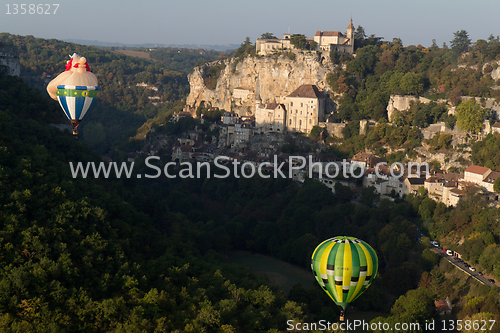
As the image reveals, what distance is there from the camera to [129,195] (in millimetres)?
29250

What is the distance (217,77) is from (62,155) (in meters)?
31.4

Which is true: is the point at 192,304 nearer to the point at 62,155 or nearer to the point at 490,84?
the point at 62,155

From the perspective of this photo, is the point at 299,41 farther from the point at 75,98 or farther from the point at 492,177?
the point at 75,98

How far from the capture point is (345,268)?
21.2m

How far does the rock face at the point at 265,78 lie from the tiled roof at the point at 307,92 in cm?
186

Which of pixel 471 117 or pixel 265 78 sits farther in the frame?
pixel 265 78

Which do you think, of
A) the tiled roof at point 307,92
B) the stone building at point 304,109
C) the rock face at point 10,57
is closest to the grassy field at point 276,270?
the stone building at point 304,109

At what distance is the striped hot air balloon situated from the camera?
2006cm

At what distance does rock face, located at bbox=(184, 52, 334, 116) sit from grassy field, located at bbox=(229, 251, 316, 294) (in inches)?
772

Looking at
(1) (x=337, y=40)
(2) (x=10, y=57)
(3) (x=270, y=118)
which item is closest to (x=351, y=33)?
(1) (x=337, y=40)

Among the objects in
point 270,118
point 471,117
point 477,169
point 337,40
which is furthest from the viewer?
point 337,40

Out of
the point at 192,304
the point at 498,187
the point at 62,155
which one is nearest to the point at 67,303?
the point at 192,304

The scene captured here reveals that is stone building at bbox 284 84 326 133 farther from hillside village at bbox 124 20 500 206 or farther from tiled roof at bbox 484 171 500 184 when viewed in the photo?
tiled roof at bbox 484 171 500 184

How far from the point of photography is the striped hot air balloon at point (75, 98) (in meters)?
20.1
